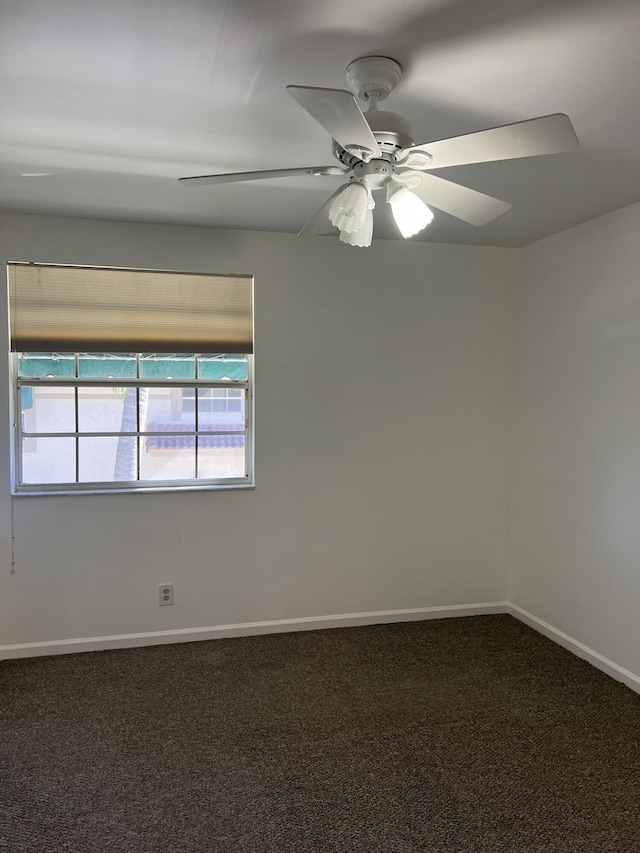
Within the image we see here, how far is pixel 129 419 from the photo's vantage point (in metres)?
3.31

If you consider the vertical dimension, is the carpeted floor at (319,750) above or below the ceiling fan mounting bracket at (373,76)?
below

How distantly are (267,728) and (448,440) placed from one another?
6.61 feet

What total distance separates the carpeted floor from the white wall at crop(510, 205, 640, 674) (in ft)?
1.21

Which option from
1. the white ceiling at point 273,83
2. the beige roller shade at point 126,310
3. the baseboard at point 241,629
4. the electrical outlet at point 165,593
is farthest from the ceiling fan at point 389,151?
the baseboard at point 241,629

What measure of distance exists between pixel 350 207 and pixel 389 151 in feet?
0.67

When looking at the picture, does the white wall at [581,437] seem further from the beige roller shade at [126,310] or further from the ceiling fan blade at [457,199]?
the beige roller shade at [126,310]

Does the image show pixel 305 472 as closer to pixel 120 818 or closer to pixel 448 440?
pixel 448 440

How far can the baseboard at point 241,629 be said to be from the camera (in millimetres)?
3182

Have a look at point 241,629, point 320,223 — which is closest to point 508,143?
point 320,223

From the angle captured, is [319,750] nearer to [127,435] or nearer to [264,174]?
[127,435]

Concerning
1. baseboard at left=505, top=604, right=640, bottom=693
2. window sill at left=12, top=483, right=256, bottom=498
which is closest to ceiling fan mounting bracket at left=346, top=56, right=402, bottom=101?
window sill at left=12, top=483, right=256, bottom=498

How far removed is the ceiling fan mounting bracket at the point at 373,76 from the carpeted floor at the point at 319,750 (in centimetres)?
232

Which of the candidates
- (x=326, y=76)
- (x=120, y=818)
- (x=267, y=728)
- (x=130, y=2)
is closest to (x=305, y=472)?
(x=267, y=728)

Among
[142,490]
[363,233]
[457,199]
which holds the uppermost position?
[457,199]
